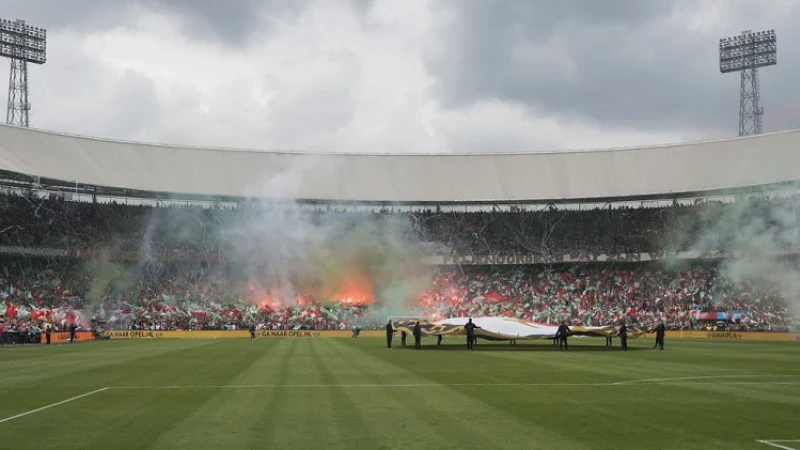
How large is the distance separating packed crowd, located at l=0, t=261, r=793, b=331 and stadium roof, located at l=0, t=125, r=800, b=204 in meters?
8.71

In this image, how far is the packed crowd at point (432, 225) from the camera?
223 feet

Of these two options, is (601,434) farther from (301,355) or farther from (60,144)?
(60,144)

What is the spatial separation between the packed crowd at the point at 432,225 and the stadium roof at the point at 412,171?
193 centimetres

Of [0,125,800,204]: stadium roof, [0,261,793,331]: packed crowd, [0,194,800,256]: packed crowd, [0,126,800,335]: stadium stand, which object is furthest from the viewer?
[0,125,800,204]: stadium roof

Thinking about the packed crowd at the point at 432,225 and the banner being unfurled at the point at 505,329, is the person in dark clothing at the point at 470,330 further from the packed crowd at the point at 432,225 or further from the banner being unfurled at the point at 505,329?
the packed crowd at the point at 432,225

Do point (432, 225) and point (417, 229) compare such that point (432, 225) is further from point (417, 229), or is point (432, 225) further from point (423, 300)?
point (423, 300)

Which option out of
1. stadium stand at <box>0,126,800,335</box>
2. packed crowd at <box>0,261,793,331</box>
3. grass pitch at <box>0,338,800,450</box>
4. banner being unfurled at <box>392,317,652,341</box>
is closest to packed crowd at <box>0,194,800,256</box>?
stadium stand at <box>0,126,800,335</box>

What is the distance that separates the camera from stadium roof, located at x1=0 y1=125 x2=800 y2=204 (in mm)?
70625

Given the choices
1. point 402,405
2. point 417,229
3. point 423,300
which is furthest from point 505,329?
point 417,229

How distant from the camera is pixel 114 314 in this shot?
63156mm

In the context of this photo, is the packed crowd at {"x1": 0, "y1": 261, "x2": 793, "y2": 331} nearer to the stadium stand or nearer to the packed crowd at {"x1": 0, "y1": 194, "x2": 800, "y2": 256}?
the stadium stand

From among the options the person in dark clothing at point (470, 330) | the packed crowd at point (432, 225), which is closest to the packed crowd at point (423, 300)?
the packed crowd at point (432, 225)

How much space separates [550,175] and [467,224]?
10.9 metres

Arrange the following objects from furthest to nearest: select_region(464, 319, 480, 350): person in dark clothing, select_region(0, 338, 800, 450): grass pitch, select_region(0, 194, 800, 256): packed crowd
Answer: select_region(0, 194, 800, 256): packed crowd
select_region(464, 319, 480, 350): person in dark clothing
select_region(0, 338, 800, 450): grass pitch
